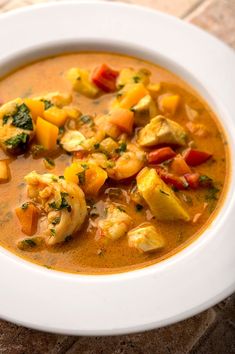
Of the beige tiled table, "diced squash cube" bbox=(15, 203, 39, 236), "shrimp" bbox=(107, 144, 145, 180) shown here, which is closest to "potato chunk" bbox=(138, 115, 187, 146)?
"shrimp" bbox=(107, 144, 145, 180)

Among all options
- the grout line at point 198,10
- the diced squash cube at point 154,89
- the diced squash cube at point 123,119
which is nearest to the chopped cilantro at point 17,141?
the diced squash cube at point 123,119

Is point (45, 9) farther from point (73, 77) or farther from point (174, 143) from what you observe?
point (174, 143)

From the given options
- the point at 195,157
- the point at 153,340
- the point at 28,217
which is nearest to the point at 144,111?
the point at 195,157

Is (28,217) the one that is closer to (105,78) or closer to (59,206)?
(59,206)

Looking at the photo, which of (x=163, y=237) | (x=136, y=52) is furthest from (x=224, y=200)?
(x=136, y=52)

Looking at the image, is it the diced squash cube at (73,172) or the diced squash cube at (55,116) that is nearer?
the diced squash cube at (73,172)

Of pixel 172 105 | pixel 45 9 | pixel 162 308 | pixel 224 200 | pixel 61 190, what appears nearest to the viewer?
pixel 162 308

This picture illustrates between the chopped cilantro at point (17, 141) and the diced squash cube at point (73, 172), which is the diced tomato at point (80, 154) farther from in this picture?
the chopped cilantro at point (17, 141)
